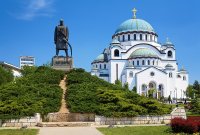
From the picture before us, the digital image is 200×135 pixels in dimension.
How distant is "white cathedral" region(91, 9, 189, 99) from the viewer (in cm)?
9031

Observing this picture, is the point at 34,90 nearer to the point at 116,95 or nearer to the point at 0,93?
the point at 0,93

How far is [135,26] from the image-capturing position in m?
99.6

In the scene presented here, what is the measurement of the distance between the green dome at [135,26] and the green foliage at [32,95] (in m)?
68.1

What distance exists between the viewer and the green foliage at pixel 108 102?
2484 cm

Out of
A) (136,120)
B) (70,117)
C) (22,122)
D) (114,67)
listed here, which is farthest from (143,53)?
(22,122)

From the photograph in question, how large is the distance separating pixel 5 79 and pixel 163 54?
47.1 meters

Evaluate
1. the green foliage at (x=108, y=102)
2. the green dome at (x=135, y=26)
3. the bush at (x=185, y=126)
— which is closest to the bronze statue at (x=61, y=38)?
the green foliage at (x=108, y=102)

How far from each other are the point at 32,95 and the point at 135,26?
75.2 meters

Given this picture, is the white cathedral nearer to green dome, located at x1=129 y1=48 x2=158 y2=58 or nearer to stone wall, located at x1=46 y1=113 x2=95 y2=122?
green dome, located at x1=129 y1=48 x2=158 y2=58

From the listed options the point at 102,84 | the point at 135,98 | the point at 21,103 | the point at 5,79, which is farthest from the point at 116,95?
the point at 5,79

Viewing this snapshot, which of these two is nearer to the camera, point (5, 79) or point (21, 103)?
point (21, 103)

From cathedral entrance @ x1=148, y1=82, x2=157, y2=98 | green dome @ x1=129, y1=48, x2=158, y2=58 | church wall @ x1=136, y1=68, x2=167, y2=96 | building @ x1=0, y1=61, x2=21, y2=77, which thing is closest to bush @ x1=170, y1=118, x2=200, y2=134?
cathedral entrance @ x1=148, y1=82, x2=157, y2=98

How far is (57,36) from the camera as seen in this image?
113 feet

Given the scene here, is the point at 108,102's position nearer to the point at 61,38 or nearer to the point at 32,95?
the point at 32,95
